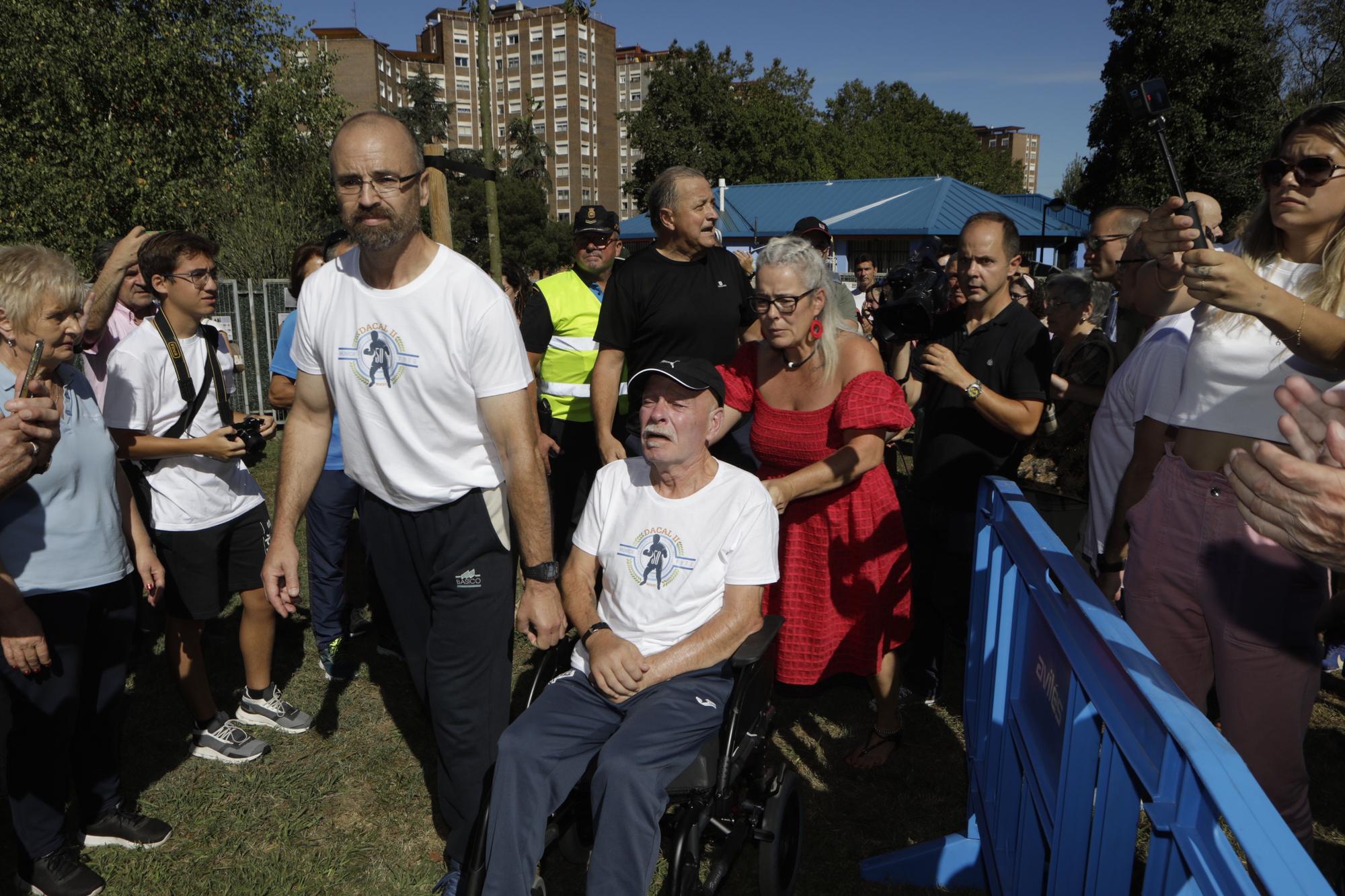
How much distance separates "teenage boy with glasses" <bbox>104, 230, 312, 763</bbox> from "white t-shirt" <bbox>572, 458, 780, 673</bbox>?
6.18 feet

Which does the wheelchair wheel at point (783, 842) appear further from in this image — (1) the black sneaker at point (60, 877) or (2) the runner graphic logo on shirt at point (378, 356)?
(1) the black sneaker at point (60, 877)

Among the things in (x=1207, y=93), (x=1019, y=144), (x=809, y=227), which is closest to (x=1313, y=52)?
(x=1207, y=93)

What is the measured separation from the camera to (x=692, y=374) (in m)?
2.70

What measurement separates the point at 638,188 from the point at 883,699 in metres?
44.0

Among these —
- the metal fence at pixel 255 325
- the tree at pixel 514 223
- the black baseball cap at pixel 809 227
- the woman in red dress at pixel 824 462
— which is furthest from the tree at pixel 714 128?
the woman in red dress at pixel 824 462

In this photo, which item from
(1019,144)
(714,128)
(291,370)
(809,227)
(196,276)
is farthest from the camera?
(1019,144)

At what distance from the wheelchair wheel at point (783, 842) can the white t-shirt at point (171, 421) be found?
2570 mm

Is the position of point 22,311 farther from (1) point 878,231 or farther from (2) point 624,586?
(1) point 878,231

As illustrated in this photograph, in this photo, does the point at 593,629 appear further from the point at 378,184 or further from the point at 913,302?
the point at 913,302

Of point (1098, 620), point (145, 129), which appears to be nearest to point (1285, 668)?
point (1098, 620)

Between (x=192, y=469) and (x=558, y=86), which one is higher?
(x=558, y=86)

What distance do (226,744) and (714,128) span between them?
157 feet

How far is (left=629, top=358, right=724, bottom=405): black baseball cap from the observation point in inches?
105

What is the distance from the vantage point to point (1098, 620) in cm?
167
